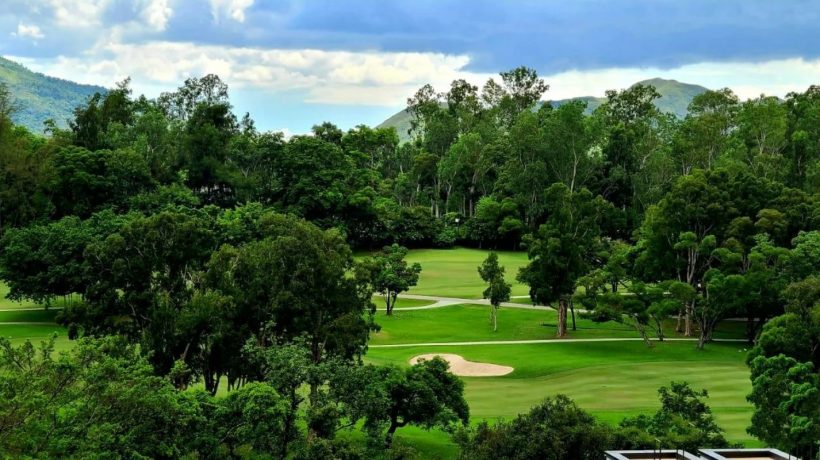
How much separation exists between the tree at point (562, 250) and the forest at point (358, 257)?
8.6 inches

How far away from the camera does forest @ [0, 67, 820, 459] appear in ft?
104

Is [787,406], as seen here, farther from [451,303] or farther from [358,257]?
[358,257]

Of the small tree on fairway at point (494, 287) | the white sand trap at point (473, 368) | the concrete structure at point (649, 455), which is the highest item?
the small tree on fairway at point (494, 287)

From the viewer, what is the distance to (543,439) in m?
31.3

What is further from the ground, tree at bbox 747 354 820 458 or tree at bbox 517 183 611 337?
tree at bbox 517 183 611 337

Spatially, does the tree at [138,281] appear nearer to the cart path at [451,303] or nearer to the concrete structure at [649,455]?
the concrete structure at [649,455]

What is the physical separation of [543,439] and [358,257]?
8253 cm

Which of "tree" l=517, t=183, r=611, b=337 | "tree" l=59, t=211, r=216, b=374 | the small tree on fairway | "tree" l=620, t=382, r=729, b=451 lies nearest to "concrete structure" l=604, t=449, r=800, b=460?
"tree" l=620, t=382, r=729, b=451

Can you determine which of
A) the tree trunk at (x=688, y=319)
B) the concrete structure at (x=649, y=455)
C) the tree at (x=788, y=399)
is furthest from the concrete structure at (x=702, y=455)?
the tree trunk at (x=688, y=319)

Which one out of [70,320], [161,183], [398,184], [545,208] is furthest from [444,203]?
[70,320]

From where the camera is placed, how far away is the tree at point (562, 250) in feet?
230

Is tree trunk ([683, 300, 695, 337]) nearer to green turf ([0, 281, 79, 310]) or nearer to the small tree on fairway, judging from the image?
the small tree on fairway

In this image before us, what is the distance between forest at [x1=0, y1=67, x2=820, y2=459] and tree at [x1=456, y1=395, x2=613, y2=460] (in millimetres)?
89

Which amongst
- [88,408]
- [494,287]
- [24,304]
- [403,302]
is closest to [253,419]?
[88,408]
